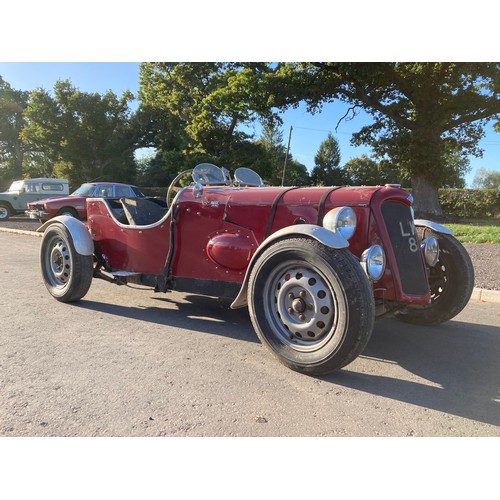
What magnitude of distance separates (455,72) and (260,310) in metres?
18.6

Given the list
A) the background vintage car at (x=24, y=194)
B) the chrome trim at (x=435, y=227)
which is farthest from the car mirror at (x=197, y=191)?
the background vintage car at (x=24, y=194)

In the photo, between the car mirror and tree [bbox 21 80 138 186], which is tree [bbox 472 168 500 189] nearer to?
tree [bbox 21 80 138 186]

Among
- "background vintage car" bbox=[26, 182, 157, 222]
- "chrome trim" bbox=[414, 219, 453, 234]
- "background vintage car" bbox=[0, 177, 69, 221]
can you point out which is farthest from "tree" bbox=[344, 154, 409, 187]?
"chrome trim" bbox=[414, 219, 453, 234]

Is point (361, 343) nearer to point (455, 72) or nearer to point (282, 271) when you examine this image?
point (282, 271)

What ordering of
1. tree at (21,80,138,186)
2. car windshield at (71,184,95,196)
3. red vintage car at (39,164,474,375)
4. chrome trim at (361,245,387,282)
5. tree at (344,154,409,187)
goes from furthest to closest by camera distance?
tree at (344,154,409,187), tree at (21,80,138,186), car windshield at (71,184,95,196), chrome trim at (361,245,387,282), red vintage car at (39,164,474,375)

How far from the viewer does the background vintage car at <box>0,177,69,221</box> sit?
19.8m

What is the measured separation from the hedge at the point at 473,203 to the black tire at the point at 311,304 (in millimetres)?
24003

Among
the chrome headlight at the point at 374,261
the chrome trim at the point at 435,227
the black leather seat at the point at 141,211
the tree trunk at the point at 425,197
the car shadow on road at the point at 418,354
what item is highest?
the tree trunk at the point at 425,197

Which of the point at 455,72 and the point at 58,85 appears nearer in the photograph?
the point at 455,72

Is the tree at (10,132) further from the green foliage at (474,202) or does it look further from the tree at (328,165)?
the green foliage at (474,202)

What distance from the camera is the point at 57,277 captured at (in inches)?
193

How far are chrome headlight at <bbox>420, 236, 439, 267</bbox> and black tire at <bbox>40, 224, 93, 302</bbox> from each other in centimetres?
365

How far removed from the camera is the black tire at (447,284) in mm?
3859

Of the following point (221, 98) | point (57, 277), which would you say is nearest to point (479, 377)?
point (57, 277)
